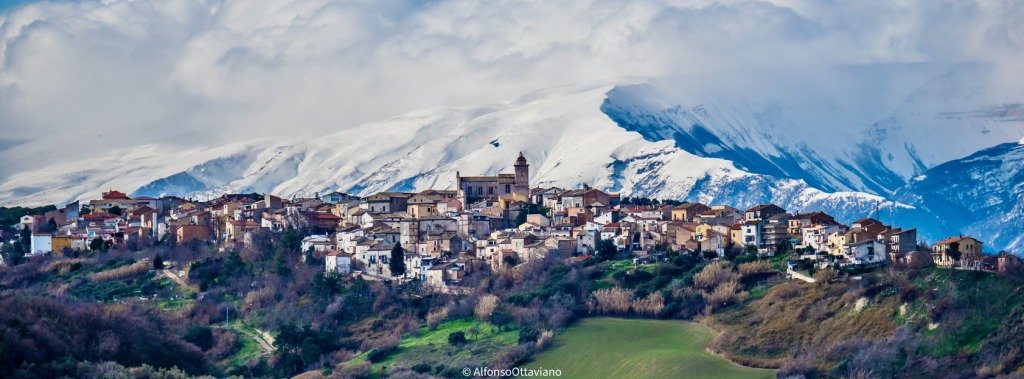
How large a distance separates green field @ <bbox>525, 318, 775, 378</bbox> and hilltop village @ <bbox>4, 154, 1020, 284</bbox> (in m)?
6.20

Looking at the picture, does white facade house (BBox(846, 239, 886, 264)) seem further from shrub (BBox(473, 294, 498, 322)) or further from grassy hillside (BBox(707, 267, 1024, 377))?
shrub (BBox(473, 294, 498, 322))

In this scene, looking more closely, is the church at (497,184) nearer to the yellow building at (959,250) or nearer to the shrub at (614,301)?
the shrub at (614,301)

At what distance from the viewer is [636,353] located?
6950 centimetres

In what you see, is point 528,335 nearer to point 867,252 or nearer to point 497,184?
point 867,252

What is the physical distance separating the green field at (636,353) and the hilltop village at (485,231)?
6197 millimetres

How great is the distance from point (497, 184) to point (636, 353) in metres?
36.5

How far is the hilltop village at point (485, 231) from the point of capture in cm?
7694

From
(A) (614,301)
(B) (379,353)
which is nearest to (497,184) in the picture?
(A) (614,301)

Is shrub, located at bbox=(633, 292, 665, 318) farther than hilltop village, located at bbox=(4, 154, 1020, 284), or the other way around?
hilltop village, located at bbox=(4, 154, 1020, 284)

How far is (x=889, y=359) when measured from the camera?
6278 cm

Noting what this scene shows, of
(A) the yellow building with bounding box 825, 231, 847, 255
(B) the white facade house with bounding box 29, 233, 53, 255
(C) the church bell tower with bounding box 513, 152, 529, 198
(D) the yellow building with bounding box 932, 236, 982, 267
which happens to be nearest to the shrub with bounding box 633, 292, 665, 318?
(A) the yellow building with bounding box 825, 231, 847, 255

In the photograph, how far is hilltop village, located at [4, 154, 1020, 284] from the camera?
3029 inches

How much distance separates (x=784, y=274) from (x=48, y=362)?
28.5 metres

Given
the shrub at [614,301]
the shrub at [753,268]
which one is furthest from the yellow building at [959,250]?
the shrub at [614,301]
